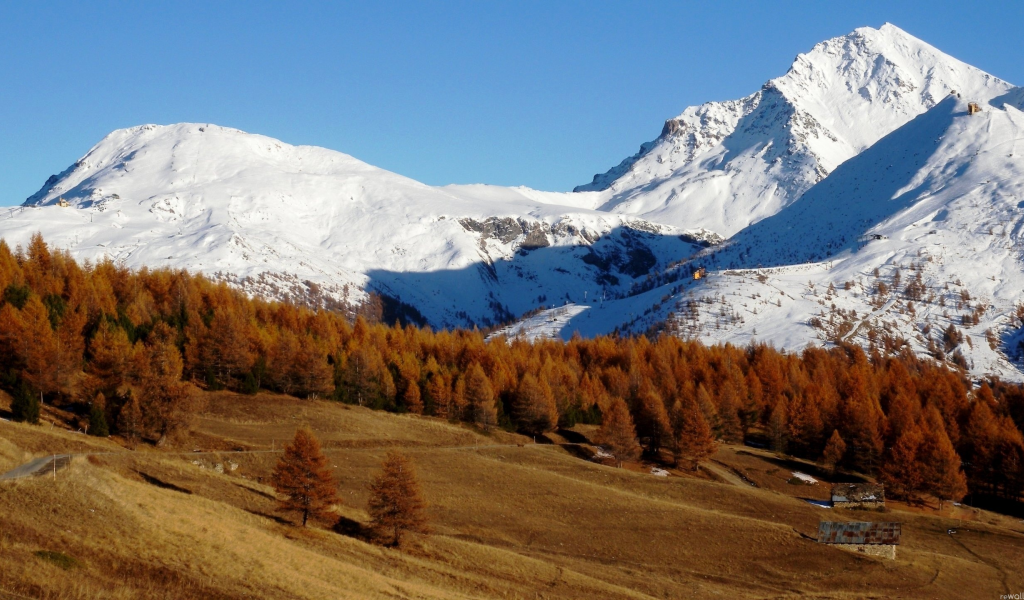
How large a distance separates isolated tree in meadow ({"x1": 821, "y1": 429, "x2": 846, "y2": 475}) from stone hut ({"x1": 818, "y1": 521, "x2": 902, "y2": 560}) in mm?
46999

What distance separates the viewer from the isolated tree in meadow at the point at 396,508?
6269 cm

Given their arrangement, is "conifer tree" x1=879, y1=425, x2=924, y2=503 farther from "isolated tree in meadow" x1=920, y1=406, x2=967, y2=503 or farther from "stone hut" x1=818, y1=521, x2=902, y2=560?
"stone hut" x1=818, y1=521, x2=902, y2=560

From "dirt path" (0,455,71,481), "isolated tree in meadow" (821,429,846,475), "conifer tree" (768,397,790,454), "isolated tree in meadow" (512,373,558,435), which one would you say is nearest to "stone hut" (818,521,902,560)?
"isolated tree in meadow" (821,429,846,475)

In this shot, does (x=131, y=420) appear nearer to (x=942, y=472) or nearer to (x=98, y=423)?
(x=98, y=423)

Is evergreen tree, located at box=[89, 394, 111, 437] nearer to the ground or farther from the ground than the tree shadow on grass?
farther from the ground

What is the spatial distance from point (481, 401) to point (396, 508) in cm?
6517

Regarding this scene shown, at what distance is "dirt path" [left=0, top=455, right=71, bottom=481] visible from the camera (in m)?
48.0

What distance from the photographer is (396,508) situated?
206 ft

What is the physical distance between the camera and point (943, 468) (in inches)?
4316

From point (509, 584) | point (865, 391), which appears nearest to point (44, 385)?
point (509, 584)

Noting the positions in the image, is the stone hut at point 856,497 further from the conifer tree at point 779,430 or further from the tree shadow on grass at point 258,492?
the tree shadow on grass at point 258,492

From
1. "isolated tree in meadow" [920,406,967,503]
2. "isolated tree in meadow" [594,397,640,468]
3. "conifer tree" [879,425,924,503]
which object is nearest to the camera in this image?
"isolated tree in meadow" [920,406,967,503]

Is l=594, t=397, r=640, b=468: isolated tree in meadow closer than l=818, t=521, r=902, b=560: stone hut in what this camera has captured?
No

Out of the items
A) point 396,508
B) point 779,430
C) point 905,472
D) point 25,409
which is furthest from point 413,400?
point 396,508
